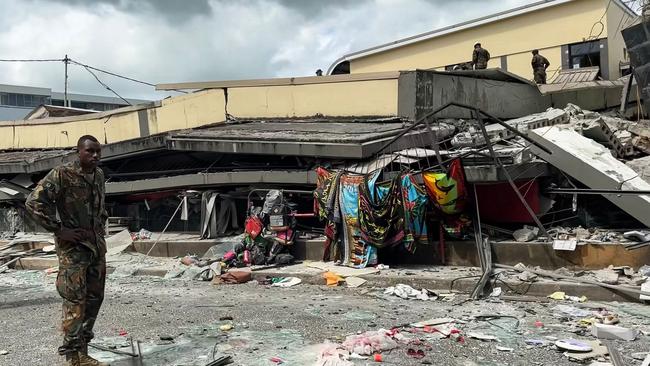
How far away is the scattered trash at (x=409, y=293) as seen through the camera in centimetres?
736

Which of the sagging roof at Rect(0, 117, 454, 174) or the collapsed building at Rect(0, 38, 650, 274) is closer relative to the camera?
the collapsed building at Rect(0, 38, 650, 274)

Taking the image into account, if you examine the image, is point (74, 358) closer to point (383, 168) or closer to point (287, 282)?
point (287, 282)

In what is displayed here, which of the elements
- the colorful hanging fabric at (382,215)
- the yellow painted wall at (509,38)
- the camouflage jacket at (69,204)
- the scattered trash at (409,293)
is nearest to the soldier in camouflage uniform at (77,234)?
the camouflage jacket at (69,204)

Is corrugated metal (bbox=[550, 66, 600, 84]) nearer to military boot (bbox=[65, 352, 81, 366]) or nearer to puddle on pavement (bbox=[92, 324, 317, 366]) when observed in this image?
puddle on pavement (bbox=[92, 324, 317, 366])

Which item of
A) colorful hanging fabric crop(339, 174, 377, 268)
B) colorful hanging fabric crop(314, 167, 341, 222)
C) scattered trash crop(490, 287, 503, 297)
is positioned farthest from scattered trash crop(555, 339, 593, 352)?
colorful hanging fabric crop(314, 167, 341, 222)

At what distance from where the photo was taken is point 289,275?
8.96 meters

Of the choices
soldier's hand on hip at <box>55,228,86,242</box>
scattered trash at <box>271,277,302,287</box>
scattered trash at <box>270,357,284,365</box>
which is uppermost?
soldier's hand on hip at <box>55,228,86,242</box>

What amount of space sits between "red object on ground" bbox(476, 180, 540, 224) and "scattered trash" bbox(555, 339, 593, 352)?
14.3 ft

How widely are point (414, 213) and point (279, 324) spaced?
359 cm

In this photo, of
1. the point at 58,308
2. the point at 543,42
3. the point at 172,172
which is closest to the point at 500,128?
the point at 172,172

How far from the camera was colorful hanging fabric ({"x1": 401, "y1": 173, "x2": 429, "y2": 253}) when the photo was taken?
883 cm

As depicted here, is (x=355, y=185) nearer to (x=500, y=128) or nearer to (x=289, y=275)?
(x=289, y=275)

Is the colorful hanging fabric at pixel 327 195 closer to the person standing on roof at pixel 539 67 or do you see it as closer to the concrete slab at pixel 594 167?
the concrete slab at pixel 594 167

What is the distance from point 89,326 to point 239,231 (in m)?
7.45
